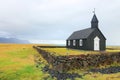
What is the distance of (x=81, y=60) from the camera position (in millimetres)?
27422

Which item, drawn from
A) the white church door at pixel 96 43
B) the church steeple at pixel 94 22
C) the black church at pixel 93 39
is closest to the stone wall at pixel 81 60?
the black church at pixel 93 39

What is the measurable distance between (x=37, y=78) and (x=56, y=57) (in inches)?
175

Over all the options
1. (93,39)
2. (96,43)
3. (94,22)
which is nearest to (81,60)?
(93,39)

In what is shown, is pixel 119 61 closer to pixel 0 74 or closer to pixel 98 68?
pixel 98 68

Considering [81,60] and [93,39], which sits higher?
[93,39]

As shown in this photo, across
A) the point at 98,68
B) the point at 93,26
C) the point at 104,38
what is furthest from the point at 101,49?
the point at 98,68

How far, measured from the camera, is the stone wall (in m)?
25.7

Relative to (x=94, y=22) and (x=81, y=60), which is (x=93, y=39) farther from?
(x=81, y=60)

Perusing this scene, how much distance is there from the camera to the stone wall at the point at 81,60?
1011 inches

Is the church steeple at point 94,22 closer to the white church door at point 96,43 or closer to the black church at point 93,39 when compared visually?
the black church at point 93,39

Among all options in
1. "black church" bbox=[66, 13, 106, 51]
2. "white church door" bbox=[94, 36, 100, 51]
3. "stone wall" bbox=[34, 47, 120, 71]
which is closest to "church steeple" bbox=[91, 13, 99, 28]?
"black church" bbox=[66, 13, 106, 51]

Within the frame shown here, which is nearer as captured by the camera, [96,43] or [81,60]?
[81,60]

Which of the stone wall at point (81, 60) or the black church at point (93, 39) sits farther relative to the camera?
the black church at point (93, 39)

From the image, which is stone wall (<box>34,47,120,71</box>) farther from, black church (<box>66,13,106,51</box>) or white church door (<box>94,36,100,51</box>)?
white church door (<box>94,36,100,51</box>)
